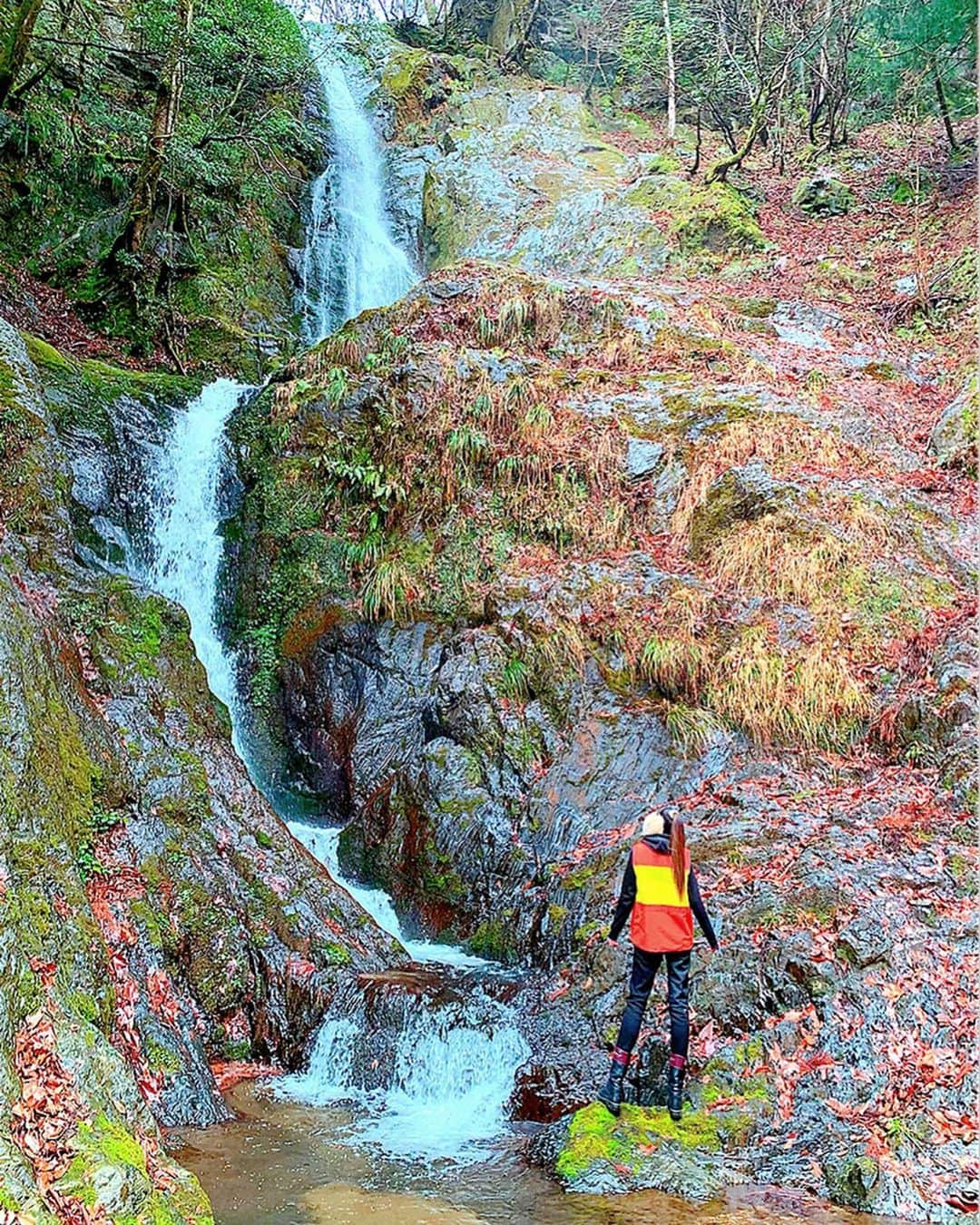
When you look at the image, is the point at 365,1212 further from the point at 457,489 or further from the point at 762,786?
the point at 457,489

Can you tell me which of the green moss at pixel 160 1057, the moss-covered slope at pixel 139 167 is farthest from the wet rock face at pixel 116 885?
the moss-covered slope at pixel 139 167

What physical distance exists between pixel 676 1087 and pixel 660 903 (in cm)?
108

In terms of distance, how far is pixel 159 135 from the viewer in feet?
46.7

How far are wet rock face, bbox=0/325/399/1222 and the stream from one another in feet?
1.37

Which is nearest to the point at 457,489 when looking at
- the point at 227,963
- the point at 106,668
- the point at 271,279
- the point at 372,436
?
the point at 372,436

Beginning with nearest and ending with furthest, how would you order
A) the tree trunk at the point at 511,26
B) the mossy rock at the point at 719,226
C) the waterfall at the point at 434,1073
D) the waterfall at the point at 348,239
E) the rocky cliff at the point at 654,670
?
the rocky cliff at the point at 654,670 → the waterfall at the point at 434,1073 → the mossy rock at the point at 719,226 → the waterfall at the point at 348,239 → the tree trunk at the point at 511,26

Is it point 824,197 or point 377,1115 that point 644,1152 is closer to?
point 377,1115

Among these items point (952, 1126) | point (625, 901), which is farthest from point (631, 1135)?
point (952, 1126)

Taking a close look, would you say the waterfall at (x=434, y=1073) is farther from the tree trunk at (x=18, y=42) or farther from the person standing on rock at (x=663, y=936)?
the tree trunk at (x=18, y=42)

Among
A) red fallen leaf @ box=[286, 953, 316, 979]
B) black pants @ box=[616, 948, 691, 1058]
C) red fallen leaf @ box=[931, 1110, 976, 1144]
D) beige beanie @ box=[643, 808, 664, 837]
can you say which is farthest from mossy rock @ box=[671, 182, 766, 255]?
red fallen leaf @ box=[931, 1110, 976, 1144]

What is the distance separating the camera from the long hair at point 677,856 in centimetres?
527

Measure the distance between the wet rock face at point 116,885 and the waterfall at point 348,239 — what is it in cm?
850

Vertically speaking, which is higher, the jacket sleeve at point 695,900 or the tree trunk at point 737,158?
→ the tree trunk at point 737,158

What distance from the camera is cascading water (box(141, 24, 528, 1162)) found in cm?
611
